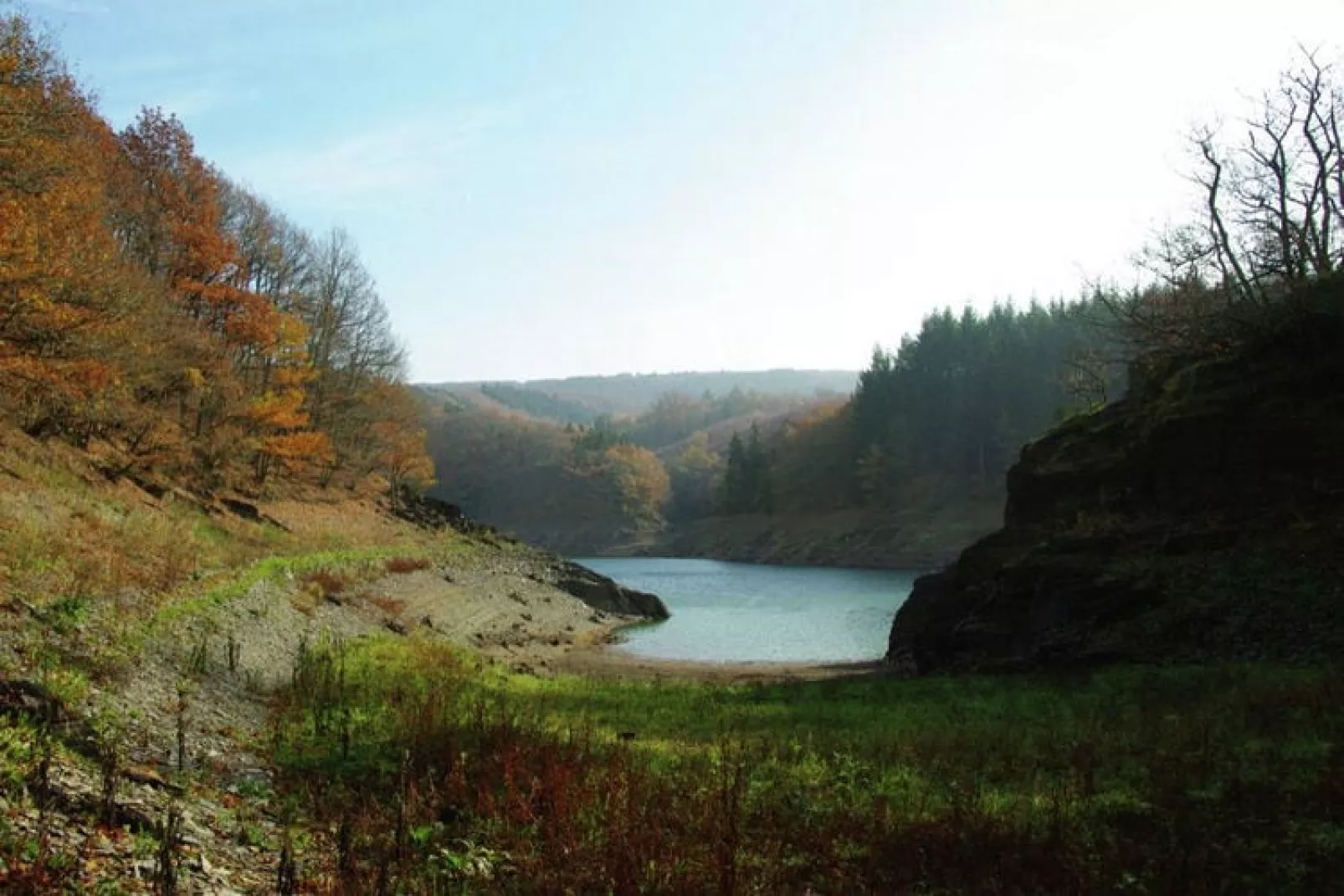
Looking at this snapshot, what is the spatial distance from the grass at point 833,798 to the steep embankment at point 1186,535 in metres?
4.06

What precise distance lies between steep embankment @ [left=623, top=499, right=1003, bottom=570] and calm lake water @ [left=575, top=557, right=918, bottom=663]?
631 centimetres

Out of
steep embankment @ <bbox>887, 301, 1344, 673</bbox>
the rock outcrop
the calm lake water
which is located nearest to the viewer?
steep embankment @ <bbox>887, 301, 1344, 673</bbox>

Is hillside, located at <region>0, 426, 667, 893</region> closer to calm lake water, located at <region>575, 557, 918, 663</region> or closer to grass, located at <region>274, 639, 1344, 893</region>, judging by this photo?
grass, located at <region>274, 639, 1344, 893</region>

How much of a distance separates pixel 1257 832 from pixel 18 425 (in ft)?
93.5

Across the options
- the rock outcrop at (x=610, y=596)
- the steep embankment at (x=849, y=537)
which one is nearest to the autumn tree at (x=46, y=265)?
the rock outcrop at (x=610, y=596)

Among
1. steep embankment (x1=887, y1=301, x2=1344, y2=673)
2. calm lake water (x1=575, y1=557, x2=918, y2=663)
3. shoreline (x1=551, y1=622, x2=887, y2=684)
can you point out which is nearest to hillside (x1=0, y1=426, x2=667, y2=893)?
shoreline (x1=551, y1=622, x2=887, y2=684)

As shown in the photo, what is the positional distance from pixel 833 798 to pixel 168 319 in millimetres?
30130

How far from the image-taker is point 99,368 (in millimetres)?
23672

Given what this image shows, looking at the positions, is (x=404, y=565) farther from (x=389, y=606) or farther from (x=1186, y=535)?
(x=1186, y=535)

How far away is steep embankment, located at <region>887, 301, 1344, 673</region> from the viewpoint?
17859 mm

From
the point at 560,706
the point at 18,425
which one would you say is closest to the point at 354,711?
the point at 560,706

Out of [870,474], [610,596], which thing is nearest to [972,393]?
[870,474]

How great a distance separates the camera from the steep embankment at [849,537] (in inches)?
3482

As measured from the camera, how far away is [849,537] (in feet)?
324
